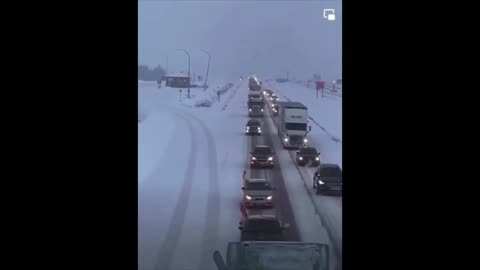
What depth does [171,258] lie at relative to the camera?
5.29 meters

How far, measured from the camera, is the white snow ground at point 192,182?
5156 millimetres

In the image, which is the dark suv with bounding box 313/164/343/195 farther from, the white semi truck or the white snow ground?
the white semi truck

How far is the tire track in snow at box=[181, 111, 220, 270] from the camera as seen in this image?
530 cm

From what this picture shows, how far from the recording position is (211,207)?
18.0 ft

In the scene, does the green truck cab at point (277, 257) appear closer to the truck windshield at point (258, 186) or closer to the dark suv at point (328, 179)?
the dark suv at point (328, 179)

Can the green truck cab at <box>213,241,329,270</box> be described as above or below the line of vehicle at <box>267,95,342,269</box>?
below

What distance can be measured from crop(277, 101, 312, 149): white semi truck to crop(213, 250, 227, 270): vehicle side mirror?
1.25 meters

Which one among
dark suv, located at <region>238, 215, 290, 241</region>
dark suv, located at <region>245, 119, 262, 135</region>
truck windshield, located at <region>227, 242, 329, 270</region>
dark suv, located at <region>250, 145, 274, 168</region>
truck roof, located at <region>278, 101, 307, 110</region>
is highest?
truck roof, located at <region>278, 101, 307, 110</region>

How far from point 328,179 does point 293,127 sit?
1.92 feet

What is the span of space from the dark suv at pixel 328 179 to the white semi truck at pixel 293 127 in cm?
43

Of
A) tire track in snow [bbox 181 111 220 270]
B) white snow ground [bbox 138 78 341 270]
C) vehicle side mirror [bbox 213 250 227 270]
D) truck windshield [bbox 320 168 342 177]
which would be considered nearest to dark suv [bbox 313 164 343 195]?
truck windshield [bbox 320 168 342 177]

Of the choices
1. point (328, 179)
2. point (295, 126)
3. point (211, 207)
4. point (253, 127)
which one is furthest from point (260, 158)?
point (328, 179)
